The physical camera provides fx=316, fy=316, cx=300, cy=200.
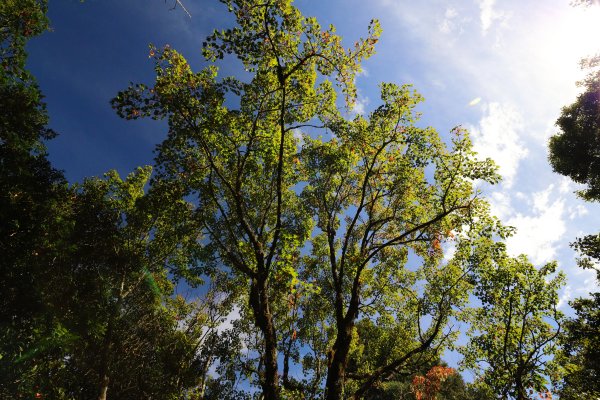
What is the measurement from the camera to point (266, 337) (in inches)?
367

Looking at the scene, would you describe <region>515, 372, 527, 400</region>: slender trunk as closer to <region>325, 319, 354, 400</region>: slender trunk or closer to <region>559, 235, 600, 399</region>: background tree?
<region>559, 235, 600, 399</region>: background tree

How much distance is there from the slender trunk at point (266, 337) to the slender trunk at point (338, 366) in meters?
1.83

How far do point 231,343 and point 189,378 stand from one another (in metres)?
4.60

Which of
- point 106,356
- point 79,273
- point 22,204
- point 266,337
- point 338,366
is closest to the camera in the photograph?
point 266,337

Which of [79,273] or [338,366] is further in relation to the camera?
[79,273]

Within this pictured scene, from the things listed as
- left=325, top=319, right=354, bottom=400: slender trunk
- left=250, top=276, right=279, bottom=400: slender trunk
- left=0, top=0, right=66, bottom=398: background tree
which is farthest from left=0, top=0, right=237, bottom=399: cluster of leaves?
left=325, top=319, right=354, bottom=400: slender trunk

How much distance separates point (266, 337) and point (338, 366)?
8.19 ft

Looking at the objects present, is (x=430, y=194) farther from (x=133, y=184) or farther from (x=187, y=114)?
(x=133, y=184)

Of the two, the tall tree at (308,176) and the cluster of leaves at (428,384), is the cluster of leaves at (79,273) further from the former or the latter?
the cluster of leaves at (428,384)

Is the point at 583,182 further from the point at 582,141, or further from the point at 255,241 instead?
the point at 255,241

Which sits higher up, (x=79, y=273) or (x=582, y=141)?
(x=582, y=141)

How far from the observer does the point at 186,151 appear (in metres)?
12.6

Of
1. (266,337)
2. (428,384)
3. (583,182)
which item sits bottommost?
(266,337)

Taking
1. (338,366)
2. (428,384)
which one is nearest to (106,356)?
(338,366)
